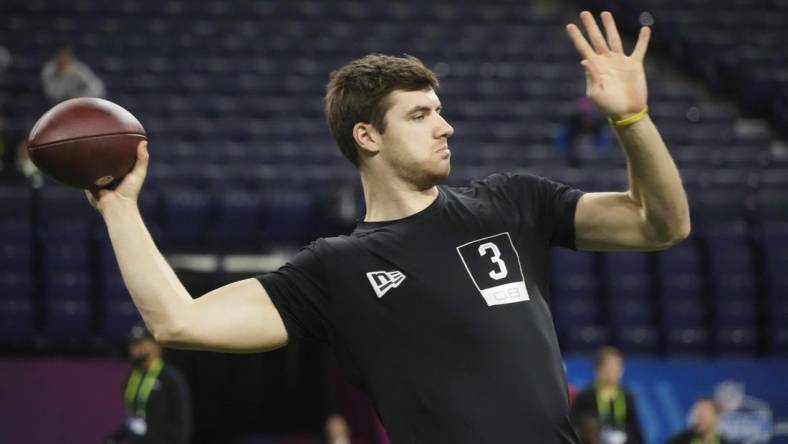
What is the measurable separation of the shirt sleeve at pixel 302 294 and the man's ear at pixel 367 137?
0.29 meters

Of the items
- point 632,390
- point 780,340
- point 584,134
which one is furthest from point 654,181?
point 584,134

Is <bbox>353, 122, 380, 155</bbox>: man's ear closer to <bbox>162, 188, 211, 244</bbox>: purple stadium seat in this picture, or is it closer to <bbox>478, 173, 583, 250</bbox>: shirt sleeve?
<bbox>478, 173, 583, 250</bbox>: shirt sleeve

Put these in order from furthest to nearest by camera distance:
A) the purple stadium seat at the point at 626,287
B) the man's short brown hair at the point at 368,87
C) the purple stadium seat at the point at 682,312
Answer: the purple stadium seat at the point at 626,287
the purple stadium seat at the point at 682,312
the man's short brown hair at the point at 368,87

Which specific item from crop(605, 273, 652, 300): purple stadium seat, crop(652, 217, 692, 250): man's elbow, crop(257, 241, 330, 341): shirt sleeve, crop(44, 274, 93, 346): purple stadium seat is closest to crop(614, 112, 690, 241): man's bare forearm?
crop(652, 217, 692, 250): man's elbow

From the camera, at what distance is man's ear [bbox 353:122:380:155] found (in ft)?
9.43

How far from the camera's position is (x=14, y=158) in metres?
12.4

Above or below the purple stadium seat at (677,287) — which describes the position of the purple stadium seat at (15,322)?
Answer: above

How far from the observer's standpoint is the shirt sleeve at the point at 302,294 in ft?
8.95

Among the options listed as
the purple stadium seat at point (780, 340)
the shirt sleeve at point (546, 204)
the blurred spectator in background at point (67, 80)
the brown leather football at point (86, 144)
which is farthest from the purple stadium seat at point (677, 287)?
the brown leather football at point (86, 144)

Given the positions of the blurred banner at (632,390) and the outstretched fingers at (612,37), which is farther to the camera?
the blurred banner at (632,390)

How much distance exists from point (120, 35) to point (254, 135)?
3271 millimetres

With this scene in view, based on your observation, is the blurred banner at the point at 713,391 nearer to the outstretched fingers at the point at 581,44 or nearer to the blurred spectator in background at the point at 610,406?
the blurred spectator in background at the point at 610,406

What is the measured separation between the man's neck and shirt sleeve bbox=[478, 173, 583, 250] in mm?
179

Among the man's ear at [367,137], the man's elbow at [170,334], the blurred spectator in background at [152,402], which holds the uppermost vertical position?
the man's ear at [367,137]
